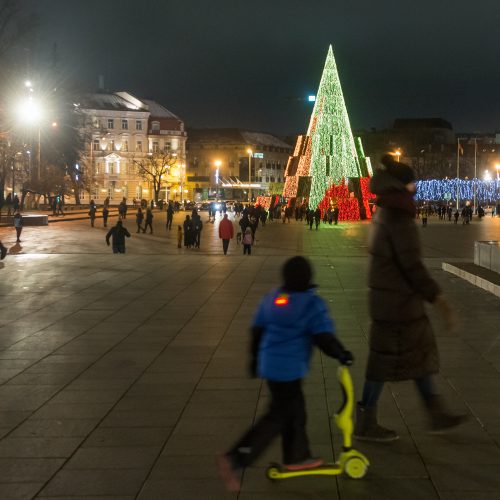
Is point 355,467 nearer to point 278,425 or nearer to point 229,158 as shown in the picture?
point 278,425

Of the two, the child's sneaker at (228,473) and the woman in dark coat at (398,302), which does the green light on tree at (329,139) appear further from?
the child's sneaker at (228,473)

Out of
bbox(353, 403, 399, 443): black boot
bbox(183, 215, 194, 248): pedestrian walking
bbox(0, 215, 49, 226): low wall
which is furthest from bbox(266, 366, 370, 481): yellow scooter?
Result: bbox(0, 215, 49, 226): low wall

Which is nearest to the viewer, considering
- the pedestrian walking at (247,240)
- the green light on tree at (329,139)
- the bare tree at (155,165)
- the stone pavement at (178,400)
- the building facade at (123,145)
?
the stone pavement at (178,400)

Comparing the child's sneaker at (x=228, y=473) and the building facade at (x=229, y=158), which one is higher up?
the building facade at (x=229, y=158)

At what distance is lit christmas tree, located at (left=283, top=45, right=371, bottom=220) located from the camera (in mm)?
54594

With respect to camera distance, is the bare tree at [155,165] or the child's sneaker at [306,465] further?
the bare tree at [155,165]

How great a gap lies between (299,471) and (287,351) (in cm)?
72

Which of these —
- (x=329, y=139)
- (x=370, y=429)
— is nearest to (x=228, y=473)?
(x=370, y=429)

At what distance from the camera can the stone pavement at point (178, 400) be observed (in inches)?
199

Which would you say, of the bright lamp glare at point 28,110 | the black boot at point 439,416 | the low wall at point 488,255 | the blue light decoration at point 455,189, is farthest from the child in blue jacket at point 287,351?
the blue light decoration at point 455,189

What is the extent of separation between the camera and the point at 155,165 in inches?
4222

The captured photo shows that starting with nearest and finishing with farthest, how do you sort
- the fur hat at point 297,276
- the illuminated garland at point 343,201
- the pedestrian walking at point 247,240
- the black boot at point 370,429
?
the fur hat at point 297,276 < the black boot at point 370,429 < the pedestrian walking at point 247,240 < the illuminated garland at point 343,201

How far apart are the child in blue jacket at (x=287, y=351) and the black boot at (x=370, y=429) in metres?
0.93

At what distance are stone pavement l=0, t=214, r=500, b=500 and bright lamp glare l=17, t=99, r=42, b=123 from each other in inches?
1328
